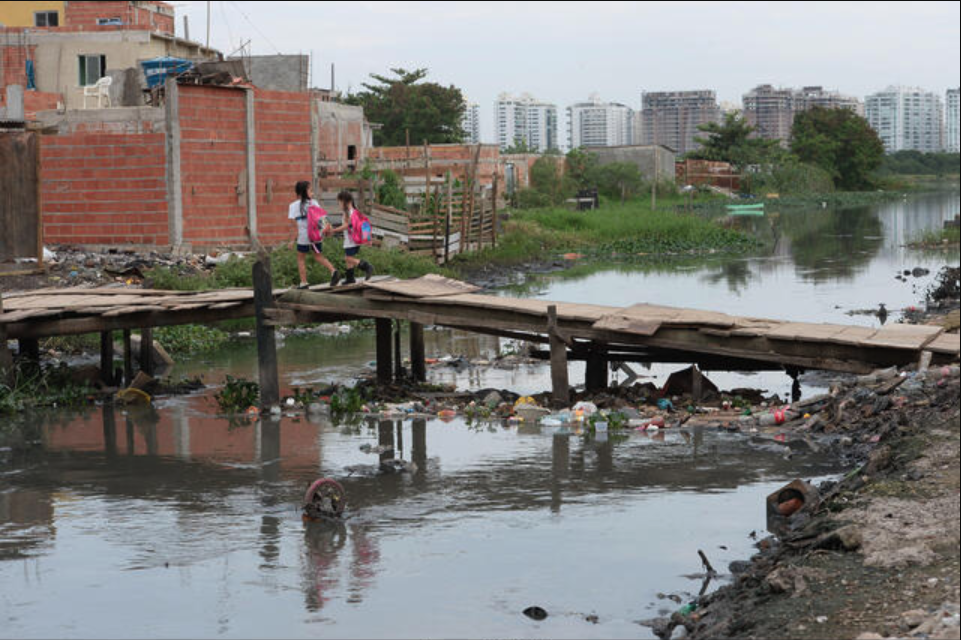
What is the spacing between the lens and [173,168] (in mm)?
21203

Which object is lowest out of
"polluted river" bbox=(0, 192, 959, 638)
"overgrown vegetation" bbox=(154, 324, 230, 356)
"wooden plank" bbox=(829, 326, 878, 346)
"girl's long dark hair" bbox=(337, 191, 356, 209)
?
"polluted river" bbox=(0, 192, 959, 638)

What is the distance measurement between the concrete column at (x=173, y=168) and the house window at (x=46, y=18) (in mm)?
24204

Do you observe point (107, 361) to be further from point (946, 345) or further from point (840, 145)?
point (840, 145)

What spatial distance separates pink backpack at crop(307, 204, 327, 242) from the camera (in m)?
13.0

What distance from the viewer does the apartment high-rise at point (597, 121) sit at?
140125mm

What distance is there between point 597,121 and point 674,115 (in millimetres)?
9242

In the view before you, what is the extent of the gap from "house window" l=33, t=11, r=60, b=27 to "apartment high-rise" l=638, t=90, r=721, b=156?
104 meters

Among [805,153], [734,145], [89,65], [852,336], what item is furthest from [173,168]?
[805,153]

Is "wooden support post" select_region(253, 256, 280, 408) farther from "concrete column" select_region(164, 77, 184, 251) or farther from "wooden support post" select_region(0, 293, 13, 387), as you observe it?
"concrete column" select_region(164, 77, 184, 251)

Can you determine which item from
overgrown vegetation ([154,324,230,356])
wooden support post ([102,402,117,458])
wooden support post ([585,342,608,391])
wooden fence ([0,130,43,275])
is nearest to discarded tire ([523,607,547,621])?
wooden support post ([102,402,117,458])

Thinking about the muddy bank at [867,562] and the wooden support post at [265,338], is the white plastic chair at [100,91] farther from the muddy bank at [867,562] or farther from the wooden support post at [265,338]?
the muddy bank at [867,562]

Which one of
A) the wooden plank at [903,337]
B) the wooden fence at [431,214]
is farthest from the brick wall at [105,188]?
the wooden plank at [903,337]

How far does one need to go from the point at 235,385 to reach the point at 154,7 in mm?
34959

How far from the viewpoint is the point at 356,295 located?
40.7 ft
